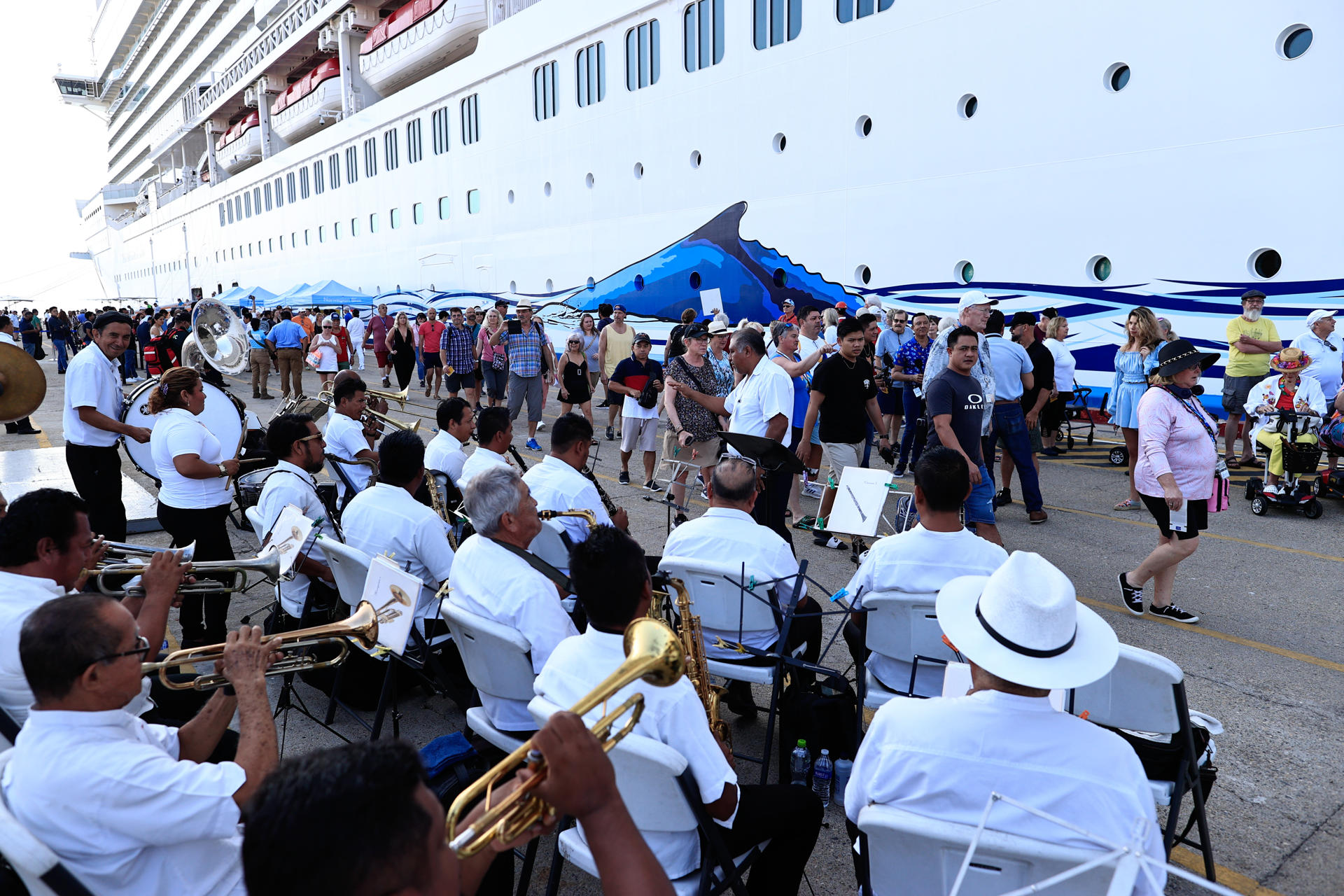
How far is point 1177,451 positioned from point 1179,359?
530 mm

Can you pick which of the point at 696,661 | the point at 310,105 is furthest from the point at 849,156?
the point at 310,105

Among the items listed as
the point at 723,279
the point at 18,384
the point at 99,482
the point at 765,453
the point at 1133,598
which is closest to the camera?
the point at 18,384

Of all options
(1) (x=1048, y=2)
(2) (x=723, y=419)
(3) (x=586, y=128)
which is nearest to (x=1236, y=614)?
(2) (x=723, y=419)

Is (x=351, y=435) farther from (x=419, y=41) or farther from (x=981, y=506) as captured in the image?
(x=419, y=41)

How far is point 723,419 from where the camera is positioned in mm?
7461

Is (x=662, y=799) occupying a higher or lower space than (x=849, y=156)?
lower

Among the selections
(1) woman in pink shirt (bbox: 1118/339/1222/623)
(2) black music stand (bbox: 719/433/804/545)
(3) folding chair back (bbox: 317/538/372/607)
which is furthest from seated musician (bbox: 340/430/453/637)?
(1) woman in pink shirt (bbox: 1118/339/1222/623)

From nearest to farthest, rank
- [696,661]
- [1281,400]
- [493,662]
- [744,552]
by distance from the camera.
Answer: [493,662] → [696,661] → [744,552] → [1281,400]

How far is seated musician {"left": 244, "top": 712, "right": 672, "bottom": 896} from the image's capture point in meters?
1.14

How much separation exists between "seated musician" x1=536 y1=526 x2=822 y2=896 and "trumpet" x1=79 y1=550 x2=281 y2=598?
1.79 m

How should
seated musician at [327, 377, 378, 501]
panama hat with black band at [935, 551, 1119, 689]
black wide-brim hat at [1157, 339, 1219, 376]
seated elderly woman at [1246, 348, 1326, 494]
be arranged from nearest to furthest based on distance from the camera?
panama hat with black band at [935, 551, 1119, 689] < black wide-brim hat at [1157, 339, 1219, 376] < seated musician at [327, 377, 378, 501] < seated elderly woman at [1246, 348, 1326, 494]

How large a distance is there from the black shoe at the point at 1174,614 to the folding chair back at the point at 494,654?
13.8 ft

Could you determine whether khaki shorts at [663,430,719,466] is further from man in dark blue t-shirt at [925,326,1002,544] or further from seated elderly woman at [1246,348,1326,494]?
seated elderly woman at [1246,348,1326,494]

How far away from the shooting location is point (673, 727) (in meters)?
2.00
